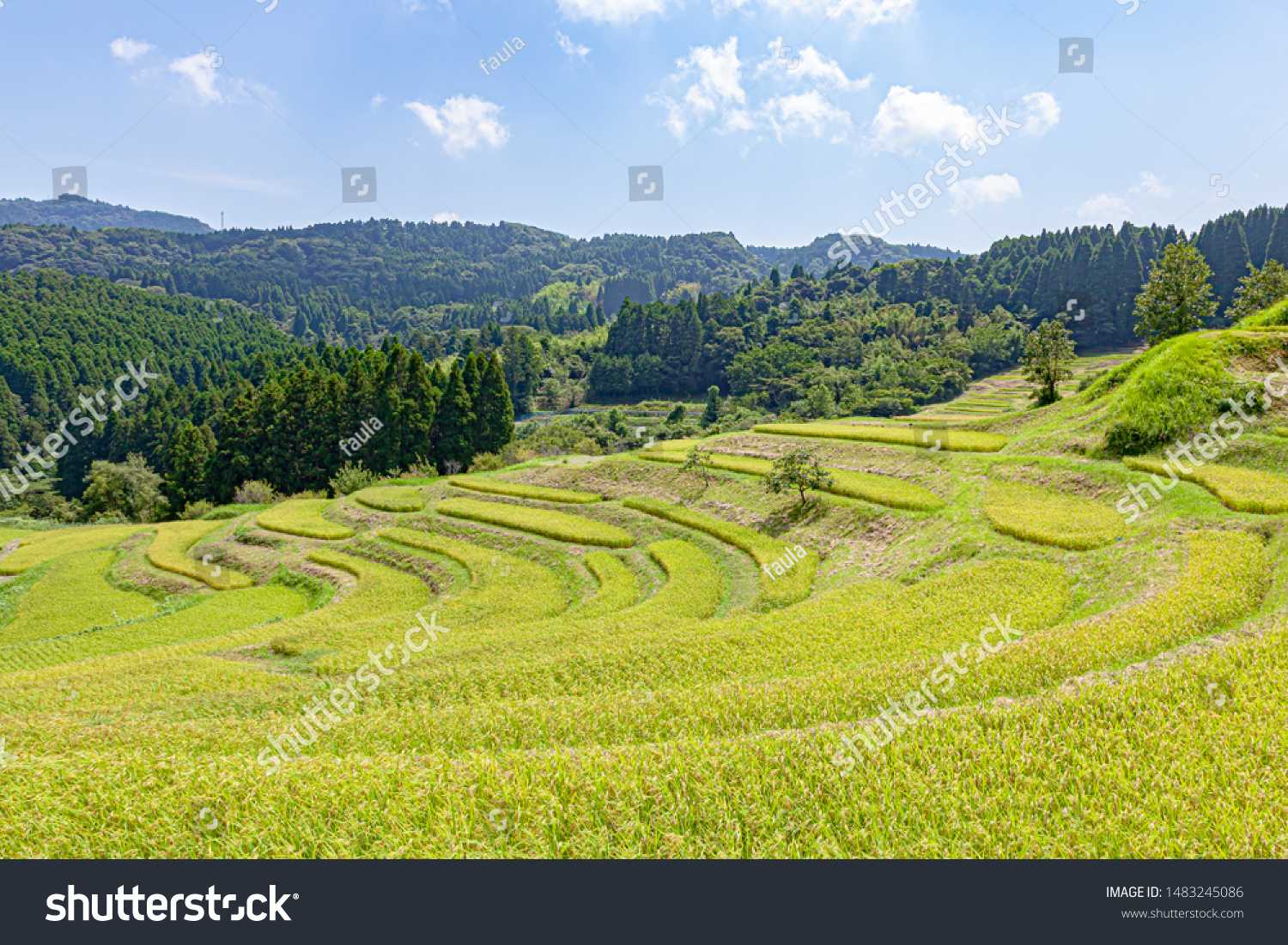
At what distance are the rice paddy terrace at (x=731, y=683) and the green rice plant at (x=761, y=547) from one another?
0.18 metres

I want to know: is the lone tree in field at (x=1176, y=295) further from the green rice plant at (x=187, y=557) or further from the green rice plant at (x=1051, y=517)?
the green rice plant at (x=187, y=557)

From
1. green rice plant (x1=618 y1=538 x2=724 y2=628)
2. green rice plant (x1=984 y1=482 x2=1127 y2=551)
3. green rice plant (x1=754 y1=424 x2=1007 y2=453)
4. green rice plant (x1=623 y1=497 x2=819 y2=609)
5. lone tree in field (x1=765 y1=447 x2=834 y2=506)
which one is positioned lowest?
green rice plant (x1=618 y1=538 x2=724 y2=628)

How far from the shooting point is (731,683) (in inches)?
457

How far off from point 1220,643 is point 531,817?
11.4 meters

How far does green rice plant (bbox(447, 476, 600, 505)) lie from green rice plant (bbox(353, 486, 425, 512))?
3271 millimetres

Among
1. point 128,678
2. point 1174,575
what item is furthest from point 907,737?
point 128,678

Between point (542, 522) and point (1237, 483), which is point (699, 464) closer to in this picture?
point (542, 522)

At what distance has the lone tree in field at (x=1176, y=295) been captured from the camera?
40.3 m

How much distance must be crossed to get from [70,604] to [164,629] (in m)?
8.18

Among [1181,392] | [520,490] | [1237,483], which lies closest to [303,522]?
[520,490]

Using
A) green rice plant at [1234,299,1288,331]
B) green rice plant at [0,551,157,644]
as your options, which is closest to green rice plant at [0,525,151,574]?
green rice plant at [0,551,157,644]

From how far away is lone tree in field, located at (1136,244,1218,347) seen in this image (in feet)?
132

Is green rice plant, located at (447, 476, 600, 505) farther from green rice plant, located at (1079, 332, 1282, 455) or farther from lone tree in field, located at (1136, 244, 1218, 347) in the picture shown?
lone tree in field, located at (1136, 244, 1218, 347)

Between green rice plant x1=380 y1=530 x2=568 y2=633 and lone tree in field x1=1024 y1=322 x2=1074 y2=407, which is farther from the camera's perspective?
lone tree in field x1=1024 y1=322 x2=1074 y2=407
